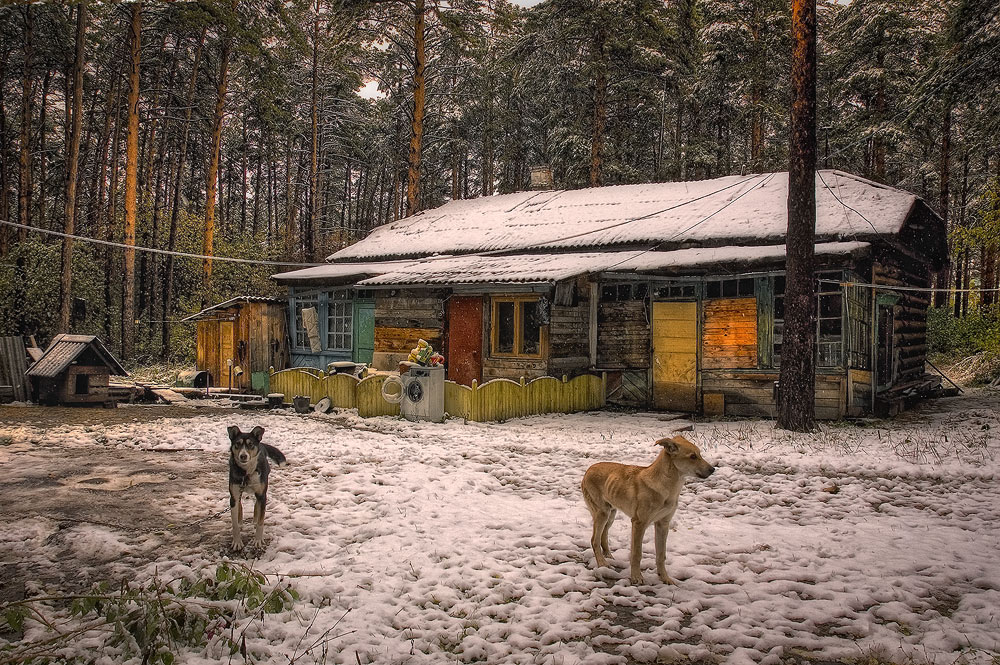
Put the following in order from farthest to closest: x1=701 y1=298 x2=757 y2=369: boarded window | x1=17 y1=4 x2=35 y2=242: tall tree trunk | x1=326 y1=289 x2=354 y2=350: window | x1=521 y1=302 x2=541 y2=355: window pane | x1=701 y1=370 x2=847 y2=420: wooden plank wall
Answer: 1. x1=17 y1=4 x2=35 y2=242: tall tree trunk
2. x1=326 y1=289 x2=354 y2=350: window
3. x1=521 y1=302 x2=541 y2=355: window pane
4. x1=701 y1=298 x2=757 y2=369: boarded window
5. x1=701 y1=370 x2=847 y2=420: wooden plank wall

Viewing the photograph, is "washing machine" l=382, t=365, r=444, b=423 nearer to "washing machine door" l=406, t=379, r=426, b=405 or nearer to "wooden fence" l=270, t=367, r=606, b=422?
"washing machine door" l=406, t=379, r=426, b=405

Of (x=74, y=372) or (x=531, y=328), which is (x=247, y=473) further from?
(x=74, y=372)

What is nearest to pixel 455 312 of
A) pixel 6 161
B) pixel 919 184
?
pixel 6 161

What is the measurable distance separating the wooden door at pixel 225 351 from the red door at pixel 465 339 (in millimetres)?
6837

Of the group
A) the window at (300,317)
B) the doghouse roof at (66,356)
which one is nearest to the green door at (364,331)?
the window at (300,317)

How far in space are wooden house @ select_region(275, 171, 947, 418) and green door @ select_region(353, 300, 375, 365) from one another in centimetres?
24

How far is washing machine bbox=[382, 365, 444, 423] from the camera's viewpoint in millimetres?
11773

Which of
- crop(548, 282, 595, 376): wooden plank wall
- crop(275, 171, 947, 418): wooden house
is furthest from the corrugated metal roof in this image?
crop(548, 282, 595, 376): wooden plank wall

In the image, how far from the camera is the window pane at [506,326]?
15.2 metres

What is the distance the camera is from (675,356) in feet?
46.3

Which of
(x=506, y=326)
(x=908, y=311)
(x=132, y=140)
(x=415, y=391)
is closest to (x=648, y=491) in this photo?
(x=415, y=391)

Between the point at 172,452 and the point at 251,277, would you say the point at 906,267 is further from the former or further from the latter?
the point at 251,277

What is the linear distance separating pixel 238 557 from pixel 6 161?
79.2ft

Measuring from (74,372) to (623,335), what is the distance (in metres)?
12.8
